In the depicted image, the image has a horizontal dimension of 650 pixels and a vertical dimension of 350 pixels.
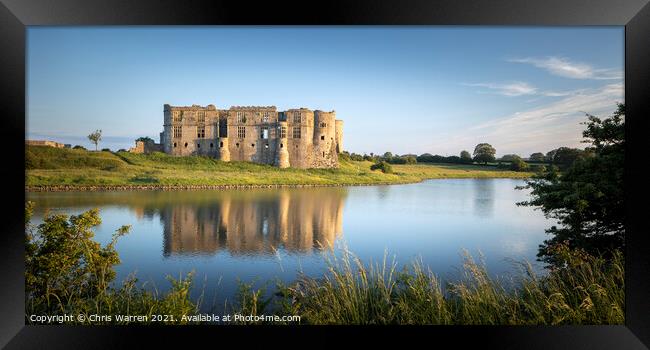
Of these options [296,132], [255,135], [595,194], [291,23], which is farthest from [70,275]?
[255,135]

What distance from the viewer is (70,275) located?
389cm

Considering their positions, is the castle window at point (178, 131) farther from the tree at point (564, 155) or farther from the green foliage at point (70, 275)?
the tree at point (564, 155)

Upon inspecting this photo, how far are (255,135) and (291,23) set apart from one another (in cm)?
1654

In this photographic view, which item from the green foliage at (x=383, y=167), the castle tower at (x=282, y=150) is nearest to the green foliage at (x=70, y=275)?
the castle tower at (x=282, y=150)

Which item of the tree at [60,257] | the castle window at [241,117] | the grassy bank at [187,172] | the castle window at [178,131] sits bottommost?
the tree at [60,257]

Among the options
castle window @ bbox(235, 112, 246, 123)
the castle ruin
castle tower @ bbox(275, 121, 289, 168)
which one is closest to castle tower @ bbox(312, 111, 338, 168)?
the castle ruin

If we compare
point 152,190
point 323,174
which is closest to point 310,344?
point 152,190

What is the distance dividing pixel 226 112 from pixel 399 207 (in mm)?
12215

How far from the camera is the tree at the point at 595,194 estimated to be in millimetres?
4457

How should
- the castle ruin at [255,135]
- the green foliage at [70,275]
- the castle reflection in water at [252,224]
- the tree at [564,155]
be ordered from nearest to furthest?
the green foliage at [70,275], the tree at [564,155], the castle reflection in water at [252,224], the castle ruin at [255,135]

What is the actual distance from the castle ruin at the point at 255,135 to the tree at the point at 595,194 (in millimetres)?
12896

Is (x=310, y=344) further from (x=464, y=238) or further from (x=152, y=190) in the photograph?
(x=152, y=190)

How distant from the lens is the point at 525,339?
344 centimetres

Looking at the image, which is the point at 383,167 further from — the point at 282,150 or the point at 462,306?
the point at 462,306
